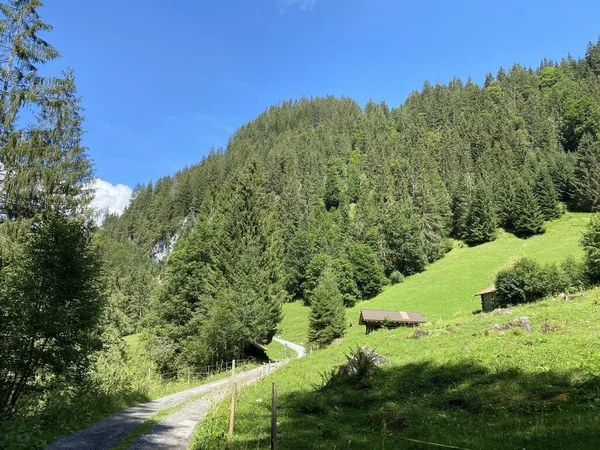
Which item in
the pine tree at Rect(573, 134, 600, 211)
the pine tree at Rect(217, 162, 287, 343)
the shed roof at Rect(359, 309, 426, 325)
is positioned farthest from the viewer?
the pine tree at Rect(573, 134, 600, 211)

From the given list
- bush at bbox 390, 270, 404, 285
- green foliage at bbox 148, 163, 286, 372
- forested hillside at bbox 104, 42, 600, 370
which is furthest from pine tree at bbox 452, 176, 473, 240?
green foliage at bbox 148, 163, 286, 372

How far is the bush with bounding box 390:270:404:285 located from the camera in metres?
71.6

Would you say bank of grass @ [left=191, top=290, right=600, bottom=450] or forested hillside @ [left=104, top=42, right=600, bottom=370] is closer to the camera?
bank of grass @ [left=191, top=290, right=600, bottom=450]

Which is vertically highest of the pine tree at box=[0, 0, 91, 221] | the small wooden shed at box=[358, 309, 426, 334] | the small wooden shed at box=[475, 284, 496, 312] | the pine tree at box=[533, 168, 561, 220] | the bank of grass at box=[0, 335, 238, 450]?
the pine tree at box=[533, 168, 561, 220]

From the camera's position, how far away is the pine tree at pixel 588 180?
245 feet

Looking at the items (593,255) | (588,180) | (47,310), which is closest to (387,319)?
(593,255)

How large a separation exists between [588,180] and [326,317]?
70.0m

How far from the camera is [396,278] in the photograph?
236 feet

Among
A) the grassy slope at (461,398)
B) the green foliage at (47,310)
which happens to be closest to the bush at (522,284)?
the grassy slope at (461,398)

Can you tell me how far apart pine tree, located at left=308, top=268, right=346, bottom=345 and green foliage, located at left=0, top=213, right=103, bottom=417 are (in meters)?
30.5

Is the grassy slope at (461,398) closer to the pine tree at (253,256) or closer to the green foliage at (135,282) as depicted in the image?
the pine tree at (253,256)

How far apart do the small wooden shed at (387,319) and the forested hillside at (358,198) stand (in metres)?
5.61

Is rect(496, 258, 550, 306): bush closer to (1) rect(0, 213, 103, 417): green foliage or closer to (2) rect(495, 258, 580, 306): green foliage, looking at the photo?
(2) rect(495, 258, 580, 306): green foliage

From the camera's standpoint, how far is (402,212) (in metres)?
83.9
